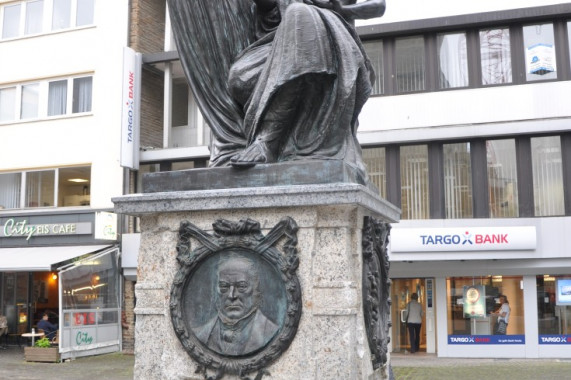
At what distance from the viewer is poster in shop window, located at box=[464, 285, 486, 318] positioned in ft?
64.8

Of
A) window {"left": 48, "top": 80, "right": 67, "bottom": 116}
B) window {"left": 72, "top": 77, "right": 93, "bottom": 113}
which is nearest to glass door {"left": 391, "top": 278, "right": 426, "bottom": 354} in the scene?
window {"left": 72, "top": 77, "right": 93, "bottom": 113}

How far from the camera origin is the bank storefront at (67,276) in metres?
20.0

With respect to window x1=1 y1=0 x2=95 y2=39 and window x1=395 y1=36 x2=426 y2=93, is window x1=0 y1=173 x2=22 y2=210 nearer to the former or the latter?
window x1=1 y1=0 x2=95 y2=39

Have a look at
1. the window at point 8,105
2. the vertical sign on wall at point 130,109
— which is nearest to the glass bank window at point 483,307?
the vertical sign on wall at point 130,109

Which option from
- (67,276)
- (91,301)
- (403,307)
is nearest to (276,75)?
(67,276)

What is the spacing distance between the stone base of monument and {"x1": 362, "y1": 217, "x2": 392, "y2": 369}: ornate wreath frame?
0.05 feet

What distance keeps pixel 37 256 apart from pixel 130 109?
518 centimetres

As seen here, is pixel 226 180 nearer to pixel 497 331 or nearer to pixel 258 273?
pixel 258 273

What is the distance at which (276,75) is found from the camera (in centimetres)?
461

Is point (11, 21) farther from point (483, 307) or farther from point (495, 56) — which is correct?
point (483, 307)

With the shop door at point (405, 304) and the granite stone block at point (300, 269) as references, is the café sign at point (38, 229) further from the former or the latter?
the granite stone block at point (300, 269)

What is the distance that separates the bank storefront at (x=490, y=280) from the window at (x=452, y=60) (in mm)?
3903

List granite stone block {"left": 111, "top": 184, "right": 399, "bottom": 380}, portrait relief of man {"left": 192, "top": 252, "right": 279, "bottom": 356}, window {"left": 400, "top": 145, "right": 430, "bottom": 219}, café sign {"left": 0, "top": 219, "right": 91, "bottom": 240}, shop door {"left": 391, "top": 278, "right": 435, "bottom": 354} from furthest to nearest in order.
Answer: café sign {"left": 0, "top": 219, "right": 91, "bottom": 240}
shop door {"left": 391, "top": 278, "right": 435, "bottom": 354}
window {"left": 400, "top": 145, "right": 430, "bottom": 219}
portrait relief of man {"left": 192, "top": 252, "right": 279, "bottom": 356}
granite stone block {"left": 111, "top": 184, "right": 399, "bottom": 380}

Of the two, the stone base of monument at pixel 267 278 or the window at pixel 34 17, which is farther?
the window at pixel 34 17
